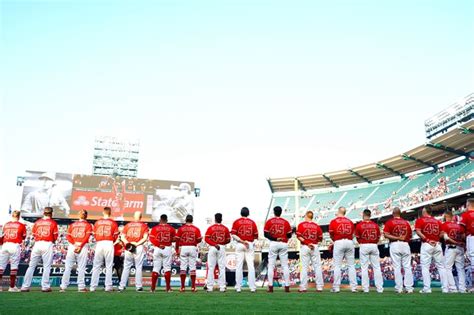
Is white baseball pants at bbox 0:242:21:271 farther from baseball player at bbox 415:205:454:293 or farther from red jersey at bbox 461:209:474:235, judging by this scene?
red jersey at bbox 461:209:474:235

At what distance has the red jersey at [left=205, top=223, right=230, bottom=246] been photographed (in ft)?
39.1

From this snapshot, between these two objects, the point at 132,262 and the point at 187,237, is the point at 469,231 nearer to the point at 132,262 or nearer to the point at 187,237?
the point at 187,237

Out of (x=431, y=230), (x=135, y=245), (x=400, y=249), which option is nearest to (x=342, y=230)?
(x=400, y=249)

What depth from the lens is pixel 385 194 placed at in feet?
156

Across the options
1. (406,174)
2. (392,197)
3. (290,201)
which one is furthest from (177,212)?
(406,174)

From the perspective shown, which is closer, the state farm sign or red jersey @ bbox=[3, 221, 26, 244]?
red jersey @ bbox=[3, 221, 26, 244]

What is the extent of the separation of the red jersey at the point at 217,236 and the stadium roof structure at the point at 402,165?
2936 centimetres

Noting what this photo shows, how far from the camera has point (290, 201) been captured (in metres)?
57.4

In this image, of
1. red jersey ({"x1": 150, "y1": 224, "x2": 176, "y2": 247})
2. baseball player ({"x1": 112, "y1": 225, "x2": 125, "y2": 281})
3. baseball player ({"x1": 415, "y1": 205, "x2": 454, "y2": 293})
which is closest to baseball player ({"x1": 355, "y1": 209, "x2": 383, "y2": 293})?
baseball player ({"x1": 415, "y1": 205, "x2": 454, "y2": 293})

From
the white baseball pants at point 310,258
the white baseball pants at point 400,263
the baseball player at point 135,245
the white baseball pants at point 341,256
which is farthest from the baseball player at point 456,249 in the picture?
the baseball player at point 135,245

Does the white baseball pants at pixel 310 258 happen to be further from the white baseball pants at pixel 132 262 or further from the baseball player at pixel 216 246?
the white baseball pants at pixel 132 262

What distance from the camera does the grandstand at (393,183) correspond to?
37062 mm

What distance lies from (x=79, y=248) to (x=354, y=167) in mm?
42555

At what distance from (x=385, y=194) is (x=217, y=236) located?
39.9 m
